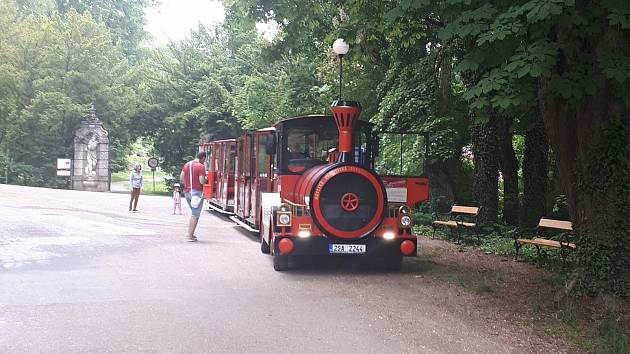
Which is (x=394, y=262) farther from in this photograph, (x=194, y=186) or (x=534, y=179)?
(x=534, y=179)

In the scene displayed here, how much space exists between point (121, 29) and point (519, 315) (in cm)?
5603

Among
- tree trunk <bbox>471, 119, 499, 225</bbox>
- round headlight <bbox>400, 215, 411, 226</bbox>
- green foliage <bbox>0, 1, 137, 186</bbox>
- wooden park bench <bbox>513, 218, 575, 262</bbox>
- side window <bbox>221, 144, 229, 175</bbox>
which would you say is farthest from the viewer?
green foliage <bbox>0, 1, 137, 186</bbox>

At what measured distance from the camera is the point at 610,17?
6.29 meters

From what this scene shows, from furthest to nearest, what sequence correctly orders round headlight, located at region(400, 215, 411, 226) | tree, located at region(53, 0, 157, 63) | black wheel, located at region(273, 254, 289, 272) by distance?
tree, located at region(53, 0, 157, 63) < round headlight, located at region(400, 215, 411, 226) < black wheel, located at region(273, 254, 289, 272)

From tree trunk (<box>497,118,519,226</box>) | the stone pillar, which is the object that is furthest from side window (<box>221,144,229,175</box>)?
the stone pillar

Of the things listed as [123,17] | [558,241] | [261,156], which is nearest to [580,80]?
[558,241]

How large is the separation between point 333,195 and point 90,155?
2847cm

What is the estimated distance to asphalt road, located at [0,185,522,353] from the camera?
5.64 metres

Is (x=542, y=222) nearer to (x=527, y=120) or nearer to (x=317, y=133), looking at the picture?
(x=527, y=120)

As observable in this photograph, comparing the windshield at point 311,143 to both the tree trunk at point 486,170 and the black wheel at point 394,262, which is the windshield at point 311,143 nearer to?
the black wheel at point 394,262

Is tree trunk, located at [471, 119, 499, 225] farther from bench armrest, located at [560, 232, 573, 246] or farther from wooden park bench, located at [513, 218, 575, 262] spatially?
bench armrest, located at [560, 232, 573, 246]

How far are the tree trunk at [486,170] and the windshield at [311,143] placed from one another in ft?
14.3

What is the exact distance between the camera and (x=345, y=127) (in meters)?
9.89

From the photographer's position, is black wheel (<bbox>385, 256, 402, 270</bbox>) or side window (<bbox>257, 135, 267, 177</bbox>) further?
side window (<bbox>257, 135, 267, 177</bbox>)
